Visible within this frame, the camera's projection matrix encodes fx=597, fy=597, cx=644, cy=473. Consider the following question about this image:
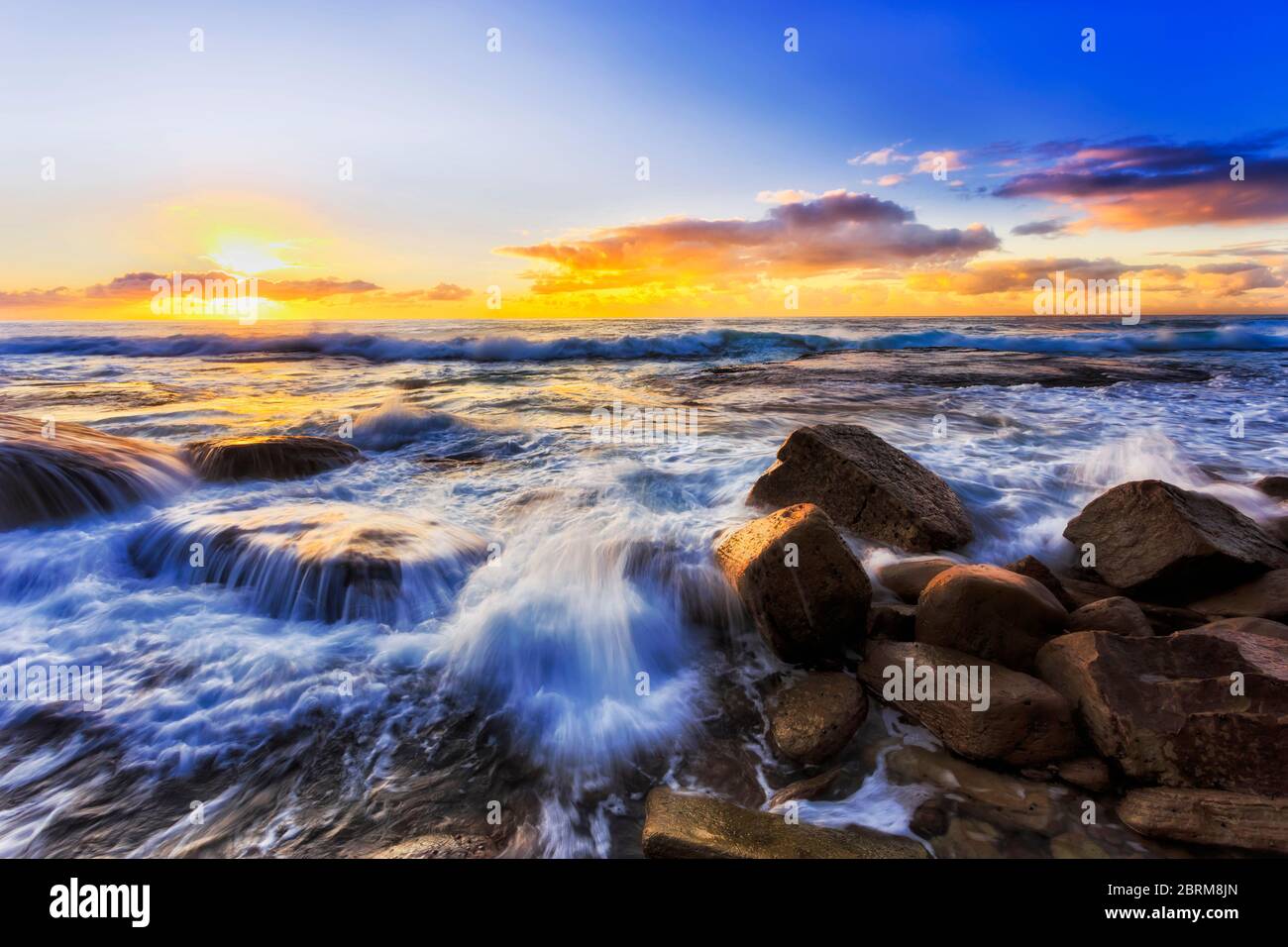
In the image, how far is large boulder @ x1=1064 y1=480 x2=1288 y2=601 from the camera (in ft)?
14.1

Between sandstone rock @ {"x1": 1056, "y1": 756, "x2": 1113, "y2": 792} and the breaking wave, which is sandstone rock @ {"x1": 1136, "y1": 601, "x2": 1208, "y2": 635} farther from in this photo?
the breaking wave

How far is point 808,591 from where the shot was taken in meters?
3.72

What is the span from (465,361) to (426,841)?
975 inches

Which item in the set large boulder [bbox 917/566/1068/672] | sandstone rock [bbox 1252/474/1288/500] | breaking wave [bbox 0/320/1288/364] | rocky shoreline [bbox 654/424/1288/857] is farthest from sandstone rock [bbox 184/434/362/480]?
breaking wave [bbox 0/320/1288/364]

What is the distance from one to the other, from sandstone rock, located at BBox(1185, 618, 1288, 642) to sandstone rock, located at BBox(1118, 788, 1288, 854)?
1.16 meters

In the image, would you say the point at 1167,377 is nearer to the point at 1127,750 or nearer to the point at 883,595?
the point at 883,595

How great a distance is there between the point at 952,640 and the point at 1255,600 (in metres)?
2.44

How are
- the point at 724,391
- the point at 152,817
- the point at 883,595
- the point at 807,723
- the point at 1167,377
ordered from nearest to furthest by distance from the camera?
the point at 152,817, the point at 807,723, the point at 883,595, the point at 724,391, the point at 1167,377

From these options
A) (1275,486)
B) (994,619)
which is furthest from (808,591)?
(1275,486)

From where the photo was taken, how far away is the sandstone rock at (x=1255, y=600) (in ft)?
13.1

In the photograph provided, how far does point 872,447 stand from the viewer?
19.1 ft

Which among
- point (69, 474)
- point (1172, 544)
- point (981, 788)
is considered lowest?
point (981, 788)

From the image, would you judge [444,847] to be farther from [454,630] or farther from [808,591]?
[808,591]
